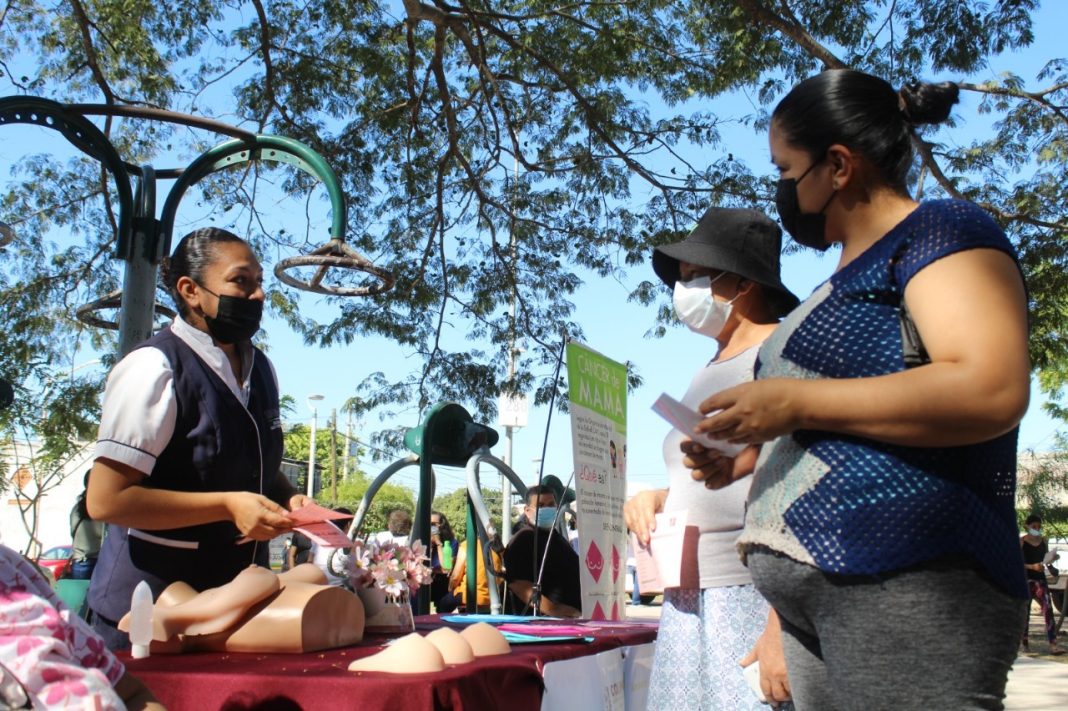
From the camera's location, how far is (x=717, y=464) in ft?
5.31

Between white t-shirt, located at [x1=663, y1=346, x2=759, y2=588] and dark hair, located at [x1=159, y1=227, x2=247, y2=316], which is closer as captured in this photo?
white t-shirt, located at [x1=663, y1=346, x2=759, y2=588]

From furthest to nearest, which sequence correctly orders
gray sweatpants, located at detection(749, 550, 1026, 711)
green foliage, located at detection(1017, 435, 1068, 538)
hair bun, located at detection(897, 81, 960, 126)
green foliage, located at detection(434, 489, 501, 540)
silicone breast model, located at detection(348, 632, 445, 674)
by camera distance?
green foliage, located at detection(434, 489, 501, 540)
green foliage, located at detection(1017, 435, 1068, 538)
silicone breast model, located at detection(348, 632, 445, 674)
hair bun, located at detection(897, 81, 960, 126)
gray sweatpants, located at detection(749, 550, 1026, 711)

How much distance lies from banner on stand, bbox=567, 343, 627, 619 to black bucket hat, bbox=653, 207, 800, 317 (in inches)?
66.1

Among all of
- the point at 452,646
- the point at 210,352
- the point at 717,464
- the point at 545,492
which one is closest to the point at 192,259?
the point at 210,352

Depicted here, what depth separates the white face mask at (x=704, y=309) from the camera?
2.34 meters

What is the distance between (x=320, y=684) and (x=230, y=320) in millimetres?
1258

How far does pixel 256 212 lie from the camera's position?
9.20 metres

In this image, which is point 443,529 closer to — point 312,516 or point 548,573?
point 548,573

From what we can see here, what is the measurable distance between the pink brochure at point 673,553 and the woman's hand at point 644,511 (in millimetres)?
50

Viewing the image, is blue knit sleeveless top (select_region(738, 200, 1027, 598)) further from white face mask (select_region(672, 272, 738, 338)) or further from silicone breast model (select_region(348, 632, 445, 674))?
white face mask (select_region(672, 272, 738, 338))

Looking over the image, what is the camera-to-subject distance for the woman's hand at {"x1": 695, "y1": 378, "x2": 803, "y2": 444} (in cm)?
124

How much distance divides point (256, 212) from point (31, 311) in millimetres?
2891

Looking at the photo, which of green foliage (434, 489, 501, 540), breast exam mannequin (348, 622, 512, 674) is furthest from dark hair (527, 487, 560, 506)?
green foliage (434, 489, 501, 540)

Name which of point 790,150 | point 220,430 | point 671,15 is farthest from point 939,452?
point 671,15
